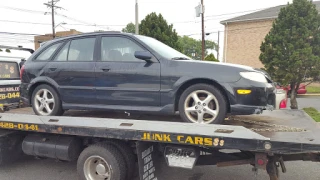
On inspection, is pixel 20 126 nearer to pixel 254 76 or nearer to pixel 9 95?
pixel 9 95

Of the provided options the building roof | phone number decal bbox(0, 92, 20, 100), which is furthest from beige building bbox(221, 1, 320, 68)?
phone number decal bbox(0, 92, 20, 100)

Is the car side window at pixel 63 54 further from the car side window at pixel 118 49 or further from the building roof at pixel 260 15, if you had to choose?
the building roof at pixel 260 15

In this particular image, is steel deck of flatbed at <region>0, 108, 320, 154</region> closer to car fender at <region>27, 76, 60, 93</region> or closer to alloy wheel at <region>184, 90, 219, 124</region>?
alloy wheel at <region>184, 90, 219, 124</region>

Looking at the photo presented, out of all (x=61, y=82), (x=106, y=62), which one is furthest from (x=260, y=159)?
(x=61, y=82)

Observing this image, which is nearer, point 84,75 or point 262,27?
point 84,75

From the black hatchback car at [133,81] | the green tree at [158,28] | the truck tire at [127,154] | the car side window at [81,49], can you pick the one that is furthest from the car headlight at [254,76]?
the green tree at [158,28]

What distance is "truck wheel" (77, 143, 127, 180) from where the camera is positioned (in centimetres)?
385

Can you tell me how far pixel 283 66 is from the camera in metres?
9.12

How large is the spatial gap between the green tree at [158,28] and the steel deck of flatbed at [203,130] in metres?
9.09

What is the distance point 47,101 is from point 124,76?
4.91 feet

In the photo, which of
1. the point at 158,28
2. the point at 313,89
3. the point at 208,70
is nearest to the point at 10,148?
the point at 208,70

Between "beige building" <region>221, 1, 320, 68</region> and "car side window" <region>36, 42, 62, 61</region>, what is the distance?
23999mm

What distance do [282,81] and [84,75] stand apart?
720cm

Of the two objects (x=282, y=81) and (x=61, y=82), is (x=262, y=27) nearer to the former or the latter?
(x=282, y=81)
